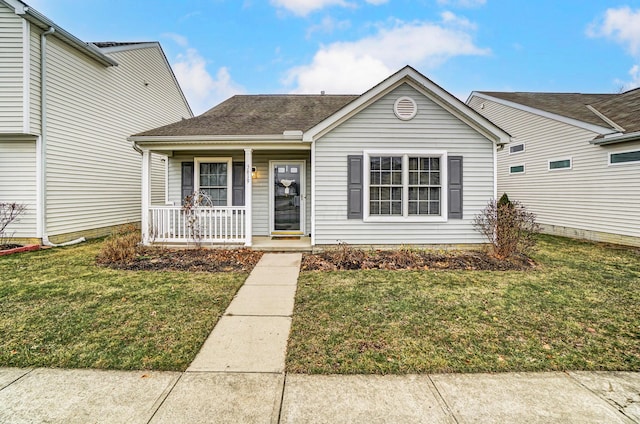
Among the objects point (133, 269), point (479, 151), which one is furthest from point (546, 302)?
point (133, 269)

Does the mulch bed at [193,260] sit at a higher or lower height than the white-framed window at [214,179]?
lower

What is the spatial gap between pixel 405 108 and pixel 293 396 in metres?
6.75

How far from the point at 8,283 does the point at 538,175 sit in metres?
14.9

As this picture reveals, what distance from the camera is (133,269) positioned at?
5.89 m

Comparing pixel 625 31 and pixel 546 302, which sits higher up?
pixel 625 31

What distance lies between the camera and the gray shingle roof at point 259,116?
7766mm

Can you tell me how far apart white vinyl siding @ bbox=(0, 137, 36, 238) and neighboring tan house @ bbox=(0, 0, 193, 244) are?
0.08 feet

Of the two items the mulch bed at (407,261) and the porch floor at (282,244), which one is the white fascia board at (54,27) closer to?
the porch floor at (282,244)

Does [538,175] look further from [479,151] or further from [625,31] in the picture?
[625,31]

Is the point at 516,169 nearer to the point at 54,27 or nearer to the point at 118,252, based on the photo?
the point at 118,252

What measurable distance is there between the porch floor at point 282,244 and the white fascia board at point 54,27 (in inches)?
291

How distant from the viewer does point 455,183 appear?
24.1ft

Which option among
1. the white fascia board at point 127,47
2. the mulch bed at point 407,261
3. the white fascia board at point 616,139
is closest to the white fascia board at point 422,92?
the mulch bed at point 407,261

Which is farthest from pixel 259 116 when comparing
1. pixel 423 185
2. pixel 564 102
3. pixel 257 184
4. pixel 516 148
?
pixel 564 102
